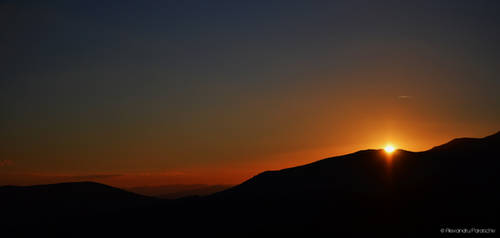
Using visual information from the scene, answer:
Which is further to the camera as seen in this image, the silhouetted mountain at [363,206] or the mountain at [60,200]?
the mountain at [60,200]

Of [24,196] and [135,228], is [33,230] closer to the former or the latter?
[135,228]

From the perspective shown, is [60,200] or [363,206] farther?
[60,200]

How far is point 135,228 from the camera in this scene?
2391 inches

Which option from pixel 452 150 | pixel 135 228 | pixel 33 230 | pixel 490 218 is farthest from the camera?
pixel 452 150

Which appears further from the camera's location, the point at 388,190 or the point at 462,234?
the point at 388,190

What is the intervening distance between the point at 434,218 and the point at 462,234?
5.77m

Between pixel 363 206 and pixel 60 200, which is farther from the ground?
pixel 363 206

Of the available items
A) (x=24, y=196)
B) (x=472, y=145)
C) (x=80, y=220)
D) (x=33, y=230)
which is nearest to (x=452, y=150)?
(x=472, y=145)

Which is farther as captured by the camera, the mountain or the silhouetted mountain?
the mountain

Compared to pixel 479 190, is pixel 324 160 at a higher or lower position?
higher

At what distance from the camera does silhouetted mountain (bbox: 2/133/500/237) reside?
48.9 m

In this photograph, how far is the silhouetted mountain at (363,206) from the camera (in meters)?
48.9

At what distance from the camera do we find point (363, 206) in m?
55.5

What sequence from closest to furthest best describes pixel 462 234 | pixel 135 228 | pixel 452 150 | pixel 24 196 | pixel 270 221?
pixel 462 234 < pixel 270 221 < pixel 135 228 < pixel 452 150 < pixel 24 196
